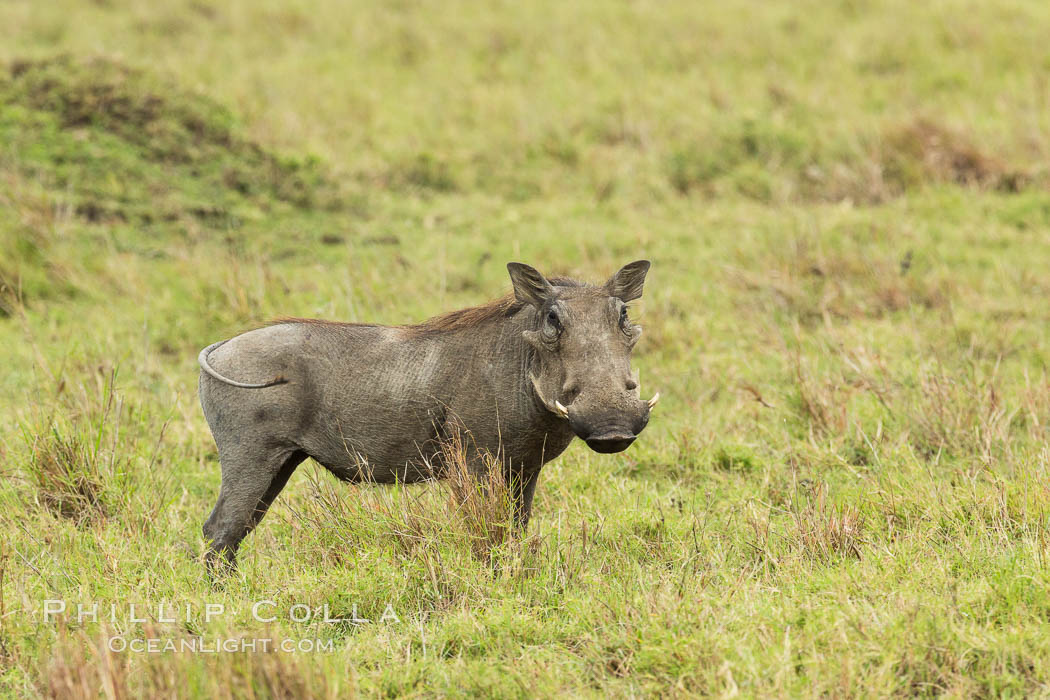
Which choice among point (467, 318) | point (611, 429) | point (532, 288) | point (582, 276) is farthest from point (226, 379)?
point (582, 276)

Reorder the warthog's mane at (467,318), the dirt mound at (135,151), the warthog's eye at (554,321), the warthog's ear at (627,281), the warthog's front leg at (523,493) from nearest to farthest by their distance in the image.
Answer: the warthog's eye at (554,321) < the warthog's ear at (627,281) < the warthog's front leg at (523,493) < the warthog's mane at (467,318) < the dirt mound at (135,151)

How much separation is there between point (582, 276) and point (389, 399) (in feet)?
11.3

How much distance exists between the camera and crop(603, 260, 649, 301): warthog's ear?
388 cm

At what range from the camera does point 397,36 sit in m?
13.0

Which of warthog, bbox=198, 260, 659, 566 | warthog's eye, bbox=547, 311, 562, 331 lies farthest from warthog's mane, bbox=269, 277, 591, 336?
warthog's eye, bbox=547, 311, 562, 331

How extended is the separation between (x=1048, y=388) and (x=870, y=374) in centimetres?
84

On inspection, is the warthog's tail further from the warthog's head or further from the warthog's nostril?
the warthog's nostril

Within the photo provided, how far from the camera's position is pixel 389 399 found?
3986 millimetres

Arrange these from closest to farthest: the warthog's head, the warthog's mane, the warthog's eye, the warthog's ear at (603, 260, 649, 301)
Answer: the warthog's head
the warthog's eye
the warthog's ear at (603, 260, 649, 301)
the warthog's mane

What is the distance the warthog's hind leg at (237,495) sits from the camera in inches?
156

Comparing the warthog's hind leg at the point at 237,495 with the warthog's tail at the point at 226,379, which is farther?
the warthog's hind leg at the point at 237,495

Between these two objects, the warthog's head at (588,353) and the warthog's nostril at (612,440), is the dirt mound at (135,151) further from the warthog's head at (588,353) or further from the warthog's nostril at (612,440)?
the warthog's nostril at (612,440)

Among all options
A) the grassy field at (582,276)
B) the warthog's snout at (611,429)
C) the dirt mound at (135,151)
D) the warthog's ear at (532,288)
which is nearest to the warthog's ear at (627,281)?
the warthog's ear at (532,288)

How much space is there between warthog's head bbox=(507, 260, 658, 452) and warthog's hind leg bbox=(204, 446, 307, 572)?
98 centimetres
